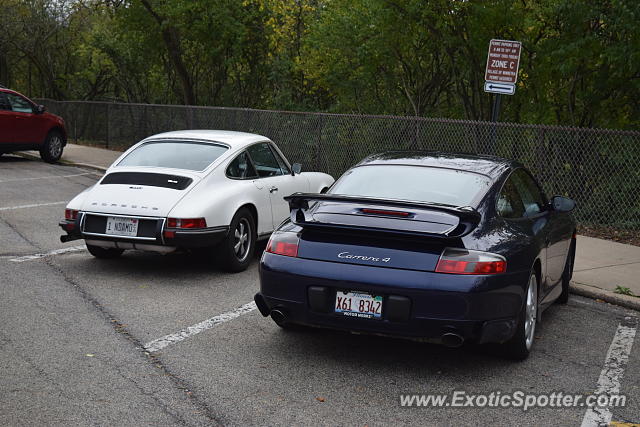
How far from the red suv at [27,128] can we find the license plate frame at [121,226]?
12466mm

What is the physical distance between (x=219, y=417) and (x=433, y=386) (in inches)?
57.3

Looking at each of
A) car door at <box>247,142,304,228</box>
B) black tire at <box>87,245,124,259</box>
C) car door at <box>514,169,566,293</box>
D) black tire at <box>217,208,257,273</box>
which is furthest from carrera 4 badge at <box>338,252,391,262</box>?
black tire at <box>87,245,124,259</box>

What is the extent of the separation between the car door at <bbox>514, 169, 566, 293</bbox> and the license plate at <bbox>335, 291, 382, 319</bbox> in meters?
1.81

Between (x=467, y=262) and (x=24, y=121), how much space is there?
16.8 meters

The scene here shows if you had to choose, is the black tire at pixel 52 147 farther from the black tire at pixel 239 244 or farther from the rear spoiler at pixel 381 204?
the rear spoiler at pixel 381 204

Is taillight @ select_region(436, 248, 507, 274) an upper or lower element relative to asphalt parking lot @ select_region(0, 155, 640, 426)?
upper

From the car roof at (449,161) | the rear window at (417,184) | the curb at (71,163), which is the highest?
the car roof at (449,161)

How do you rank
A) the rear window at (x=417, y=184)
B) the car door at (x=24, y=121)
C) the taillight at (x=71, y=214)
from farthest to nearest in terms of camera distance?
the car door at (x=24, y=121)
the taillight at (x=71, y=214)
the rear window at (x=417, y=184)

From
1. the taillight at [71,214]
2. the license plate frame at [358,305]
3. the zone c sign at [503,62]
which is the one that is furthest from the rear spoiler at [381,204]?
the zone c sign at [503,62]

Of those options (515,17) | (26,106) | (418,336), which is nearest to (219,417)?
(418,336)

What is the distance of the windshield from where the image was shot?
28.8 ft

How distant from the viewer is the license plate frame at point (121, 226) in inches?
313

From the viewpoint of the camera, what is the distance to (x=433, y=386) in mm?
5242

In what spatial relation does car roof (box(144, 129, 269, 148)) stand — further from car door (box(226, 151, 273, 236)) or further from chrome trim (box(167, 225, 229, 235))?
chrome trim (box(167, 225, 229, 235))
